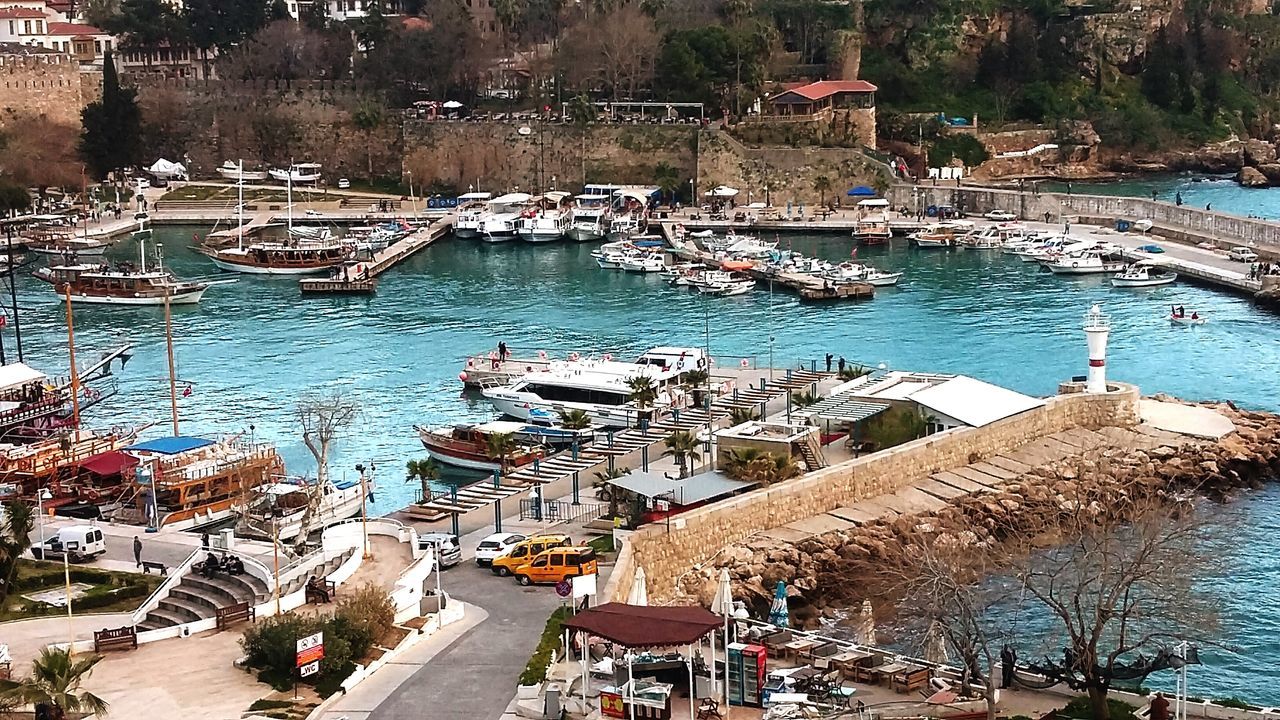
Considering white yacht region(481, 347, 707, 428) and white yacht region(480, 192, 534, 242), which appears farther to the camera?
white yacht region(480, 192, 534, 242)

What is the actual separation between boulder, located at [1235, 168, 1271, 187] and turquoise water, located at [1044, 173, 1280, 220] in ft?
1.37

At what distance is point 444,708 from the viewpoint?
27953mm

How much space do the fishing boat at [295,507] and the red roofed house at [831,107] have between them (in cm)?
6239

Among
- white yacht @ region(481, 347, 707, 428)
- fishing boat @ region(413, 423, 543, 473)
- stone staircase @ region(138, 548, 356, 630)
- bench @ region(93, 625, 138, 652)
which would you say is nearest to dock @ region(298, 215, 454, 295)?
white yacht @ region(481, 347, 707, 428)

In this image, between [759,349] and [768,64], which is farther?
[768,64]

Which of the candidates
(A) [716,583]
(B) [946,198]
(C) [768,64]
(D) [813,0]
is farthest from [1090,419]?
(D) [813,0]

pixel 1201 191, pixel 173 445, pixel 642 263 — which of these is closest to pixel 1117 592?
pixel 173 445

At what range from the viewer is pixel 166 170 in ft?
362

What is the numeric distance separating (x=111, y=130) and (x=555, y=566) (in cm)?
7842

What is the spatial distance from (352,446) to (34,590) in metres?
18.2

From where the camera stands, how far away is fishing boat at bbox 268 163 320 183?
362 ft

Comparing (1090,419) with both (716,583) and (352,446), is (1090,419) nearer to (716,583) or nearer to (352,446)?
(716,583)

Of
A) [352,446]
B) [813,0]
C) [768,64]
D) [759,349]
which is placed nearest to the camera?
[352,446]

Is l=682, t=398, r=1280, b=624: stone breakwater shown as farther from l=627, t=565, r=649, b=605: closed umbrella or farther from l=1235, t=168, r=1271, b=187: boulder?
l=1235, t=168, r=1271, b=187: boulder
